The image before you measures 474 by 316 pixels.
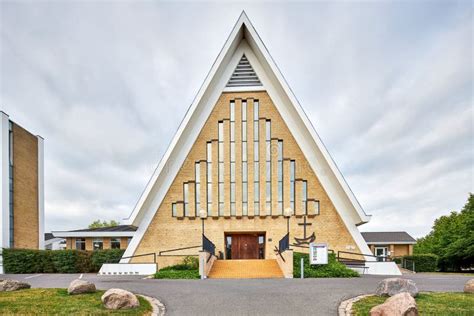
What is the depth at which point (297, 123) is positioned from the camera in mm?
23594

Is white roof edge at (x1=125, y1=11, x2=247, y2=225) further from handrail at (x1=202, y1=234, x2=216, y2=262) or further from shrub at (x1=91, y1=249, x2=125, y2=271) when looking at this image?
handrail at (x1=202, y1=234, x2=216, y2=262)

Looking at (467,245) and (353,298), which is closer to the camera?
(353,298)

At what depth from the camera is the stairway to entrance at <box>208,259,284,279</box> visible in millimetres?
17172

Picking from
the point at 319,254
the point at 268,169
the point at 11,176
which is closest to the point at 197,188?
the point at 268,169

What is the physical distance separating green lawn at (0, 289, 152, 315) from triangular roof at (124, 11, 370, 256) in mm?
11287

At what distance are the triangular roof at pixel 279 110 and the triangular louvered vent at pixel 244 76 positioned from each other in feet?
0.90

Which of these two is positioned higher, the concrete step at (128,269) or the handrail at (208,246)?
the handrail at (208,246)

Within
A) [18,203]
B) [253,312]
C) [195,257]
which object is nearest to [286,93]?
[195,257]

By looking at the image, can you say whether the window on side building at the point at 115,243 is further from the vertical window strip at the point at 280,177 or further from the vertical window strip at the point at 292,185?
the vertical window strip at the point at 292,185

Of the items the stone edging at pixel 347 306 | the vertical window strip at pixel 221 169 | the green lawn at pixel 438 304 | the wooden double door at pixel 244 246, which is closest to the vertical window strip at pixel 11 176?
the vertical window strip at pixel 221 169

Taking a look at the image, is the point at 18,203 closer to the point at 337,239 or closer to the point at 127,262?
the point at 127,262

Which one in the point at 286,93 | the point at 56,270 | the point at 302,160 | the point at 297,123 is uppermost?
the point at 286,93

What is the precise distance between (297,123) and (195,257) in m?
10.5

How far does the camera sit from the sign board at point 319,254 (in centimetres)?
1703
